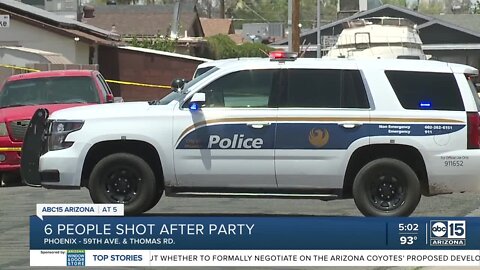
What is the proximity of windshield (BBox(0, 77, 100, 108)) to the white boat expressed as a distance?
1122cm

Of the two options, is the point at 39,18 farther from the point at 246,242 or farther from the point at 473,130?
the point at 246,242

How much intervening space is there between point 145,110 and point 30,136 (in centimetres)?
151

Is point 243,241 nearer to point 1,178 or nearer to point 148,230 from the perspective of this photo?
point 148,230

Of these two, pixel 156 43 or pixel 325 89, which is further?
pixel 156 43

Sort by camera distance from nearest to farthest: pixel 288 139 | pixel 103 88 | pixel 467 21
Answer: pixel 288 139
pixel 103 88
pixel 467 21

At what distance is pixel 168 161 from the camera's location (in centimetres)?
930

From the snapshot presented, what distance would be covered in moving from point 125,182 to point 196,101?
4.09ft

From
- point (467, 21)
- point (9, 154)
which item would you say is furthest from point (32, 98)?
point (467, 21)

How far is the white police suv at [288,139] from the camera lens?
9.20 m

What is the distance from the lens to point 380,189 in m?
9.35

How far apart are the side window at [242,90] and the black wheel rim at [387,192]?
153 cm

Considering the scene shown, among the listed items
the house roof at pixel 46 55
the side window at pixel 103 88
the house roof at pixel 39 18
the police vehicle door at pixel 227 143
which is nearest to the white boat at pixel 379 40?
the house roof at pixel 46 55

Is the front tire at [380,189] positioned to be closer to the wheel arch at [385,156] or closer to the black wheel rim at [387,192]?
the black wheel rim at [387,192]

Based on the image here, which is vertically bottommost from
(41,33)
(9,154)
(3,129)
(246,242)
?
(9,154)
